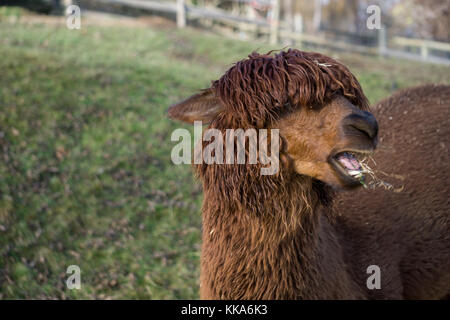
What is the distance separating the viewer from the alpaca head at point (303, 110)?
1892 mm

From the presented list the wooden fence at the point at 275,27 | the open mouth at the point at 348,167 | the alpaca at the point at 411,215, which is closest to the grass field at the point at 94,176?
the open mouth at the point at 348,167

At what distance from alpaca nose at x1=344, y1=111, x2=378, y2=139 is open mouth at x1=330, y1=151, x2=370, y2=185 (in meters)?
0.09

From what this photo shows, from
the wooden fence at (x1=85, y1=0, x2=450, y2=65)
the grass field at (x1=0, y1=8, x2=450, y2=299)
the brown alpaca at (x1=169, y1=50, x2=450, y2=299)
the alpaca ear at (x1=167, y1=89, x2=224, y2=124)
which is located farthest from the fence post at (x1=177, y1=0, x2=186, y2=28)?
the brown alpaca at (x1=169, y1=50, x2=450, y2=299)

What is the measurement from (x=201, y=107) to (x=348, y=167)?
2.59ft

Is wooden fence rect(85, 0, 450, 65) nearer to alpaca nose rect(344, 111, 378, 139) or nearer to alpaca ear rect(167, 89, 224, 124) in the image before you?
alpaca ear rect(167, 89, 224, 124)

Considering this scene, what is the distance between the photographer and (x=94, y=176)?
6.07 meters

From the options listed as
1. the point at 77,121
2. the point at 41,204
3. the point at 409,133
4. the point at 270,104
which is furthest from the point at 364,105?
the point at 77,121

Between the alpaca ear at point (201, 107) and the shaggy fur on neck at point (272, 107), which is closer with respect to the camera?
the shaggy fur on neck at point (272, 107)

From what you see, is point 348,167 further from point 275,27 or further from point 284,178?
point 275,27

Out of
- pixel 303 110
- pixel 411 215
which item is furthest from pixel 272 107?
pixel 411 215

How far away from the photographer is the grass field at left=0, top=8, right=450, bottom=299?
14.9 feet

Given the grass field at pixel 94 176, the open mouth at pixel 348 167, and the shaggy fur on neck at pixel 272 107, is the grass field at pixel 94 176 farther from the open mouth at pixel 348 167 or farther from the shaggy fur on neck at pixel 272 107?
the open mouth at pixel 348 167

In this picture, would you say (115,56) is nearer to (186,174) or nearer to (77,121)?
(77,121)

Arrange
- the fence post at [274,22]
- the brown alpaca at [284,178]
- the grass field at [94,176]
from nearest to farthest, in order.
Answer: the brown alpaca at [284,178] → the grass field at [94,176] → the fence post at [274,22]
